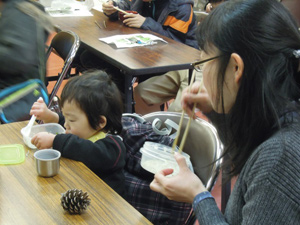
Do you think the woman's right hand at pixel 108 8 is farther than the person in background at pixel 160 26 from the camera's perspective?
Yes

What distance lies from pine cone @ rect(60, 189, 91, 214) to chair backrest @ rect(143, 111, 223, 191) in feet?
1.46

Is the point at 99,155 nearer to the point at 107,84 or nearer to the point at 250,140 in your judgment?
the point at 107,84

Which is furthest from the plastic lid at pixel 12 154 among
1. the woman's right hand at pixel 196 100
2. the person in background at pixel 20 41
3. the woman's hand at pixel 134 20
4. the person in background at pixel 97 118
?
the woman's hand at pixel 134 20

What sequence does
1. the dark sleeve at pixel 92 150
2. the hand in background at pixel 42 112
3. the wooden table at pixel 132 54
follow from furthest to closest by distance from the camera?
the wooden table at pixel 132 54, the hand in background at pixel 42 112, the dark sleeve at pixel 92 150

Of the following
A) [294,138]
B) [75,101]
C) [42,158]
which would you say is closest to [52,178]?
[42,158]

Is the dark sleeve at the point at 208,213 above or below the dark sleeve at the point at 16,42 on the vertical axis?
below

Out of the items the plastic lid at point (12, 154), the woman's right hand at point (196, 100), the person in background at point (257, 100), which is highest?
the person in background at point (257, 100)

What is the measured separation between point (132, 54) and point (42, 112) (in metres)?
0.97

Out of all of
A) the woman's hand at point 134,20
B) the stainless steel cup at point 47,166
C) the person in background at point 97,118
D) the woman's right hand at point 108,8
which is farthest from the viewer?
the woman's right hand at point 108,8

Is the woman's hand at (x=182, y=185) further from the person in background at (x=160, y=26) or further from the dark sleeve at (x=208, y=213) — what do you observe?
the person in background at (x=160, y=26)

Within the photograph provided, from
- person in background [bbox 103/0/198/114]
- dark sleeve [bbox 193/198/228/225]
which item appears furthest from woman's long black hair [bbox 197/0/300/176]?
person in background [bbox 103/0/198/114]

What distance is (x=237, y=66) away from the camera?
0.85 metres

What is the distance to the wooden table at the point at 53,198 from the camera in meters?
0.89

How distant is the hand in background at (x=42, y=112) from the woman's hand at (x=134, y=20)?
1617 mm
